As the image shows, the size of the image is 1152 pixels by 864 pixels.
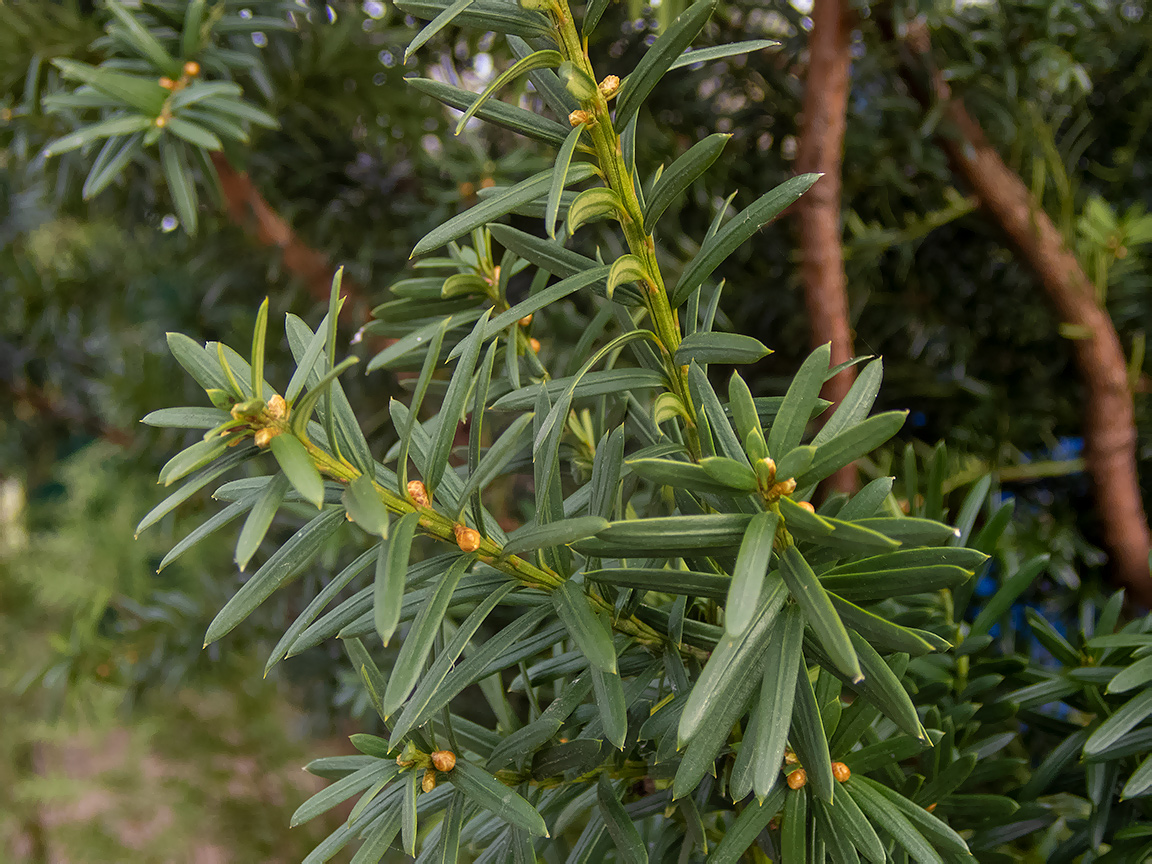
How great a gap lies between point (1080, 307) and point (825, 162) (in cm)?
18

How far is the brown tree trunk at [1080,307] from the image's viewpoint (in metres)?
0.40

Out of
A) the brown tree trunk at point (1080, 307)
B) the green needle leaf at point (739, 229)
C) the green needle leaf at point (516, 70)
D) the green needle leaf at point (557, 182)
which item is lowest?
the brown tree trunk at point (1080, 307)

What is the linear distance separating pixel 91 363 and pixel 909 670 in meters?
0.84

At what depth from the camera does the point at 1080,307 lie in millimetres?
404

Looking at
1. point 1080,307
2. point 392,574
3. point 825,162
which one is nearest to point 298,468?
point 392,574

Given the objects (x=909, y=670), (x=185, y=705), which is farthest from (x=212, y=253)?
(x=185, y=705)

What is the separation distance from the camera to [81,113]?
35cm

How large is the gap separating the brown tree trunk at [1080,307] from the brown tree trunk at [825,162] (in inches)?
3.1

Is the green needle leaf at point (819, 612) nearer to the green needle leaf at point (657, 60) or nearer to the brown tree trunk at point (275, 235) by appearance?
the green needle leaf at point (657, 60)

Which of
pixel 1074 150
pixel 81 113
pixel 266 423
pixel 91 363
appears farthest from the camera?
pixel 91 363

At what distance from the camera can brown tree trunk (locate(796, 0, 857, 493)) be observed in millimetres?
354

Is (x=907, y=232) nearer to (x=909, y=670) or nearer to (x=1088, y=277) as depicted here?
(x=1088, y=277)

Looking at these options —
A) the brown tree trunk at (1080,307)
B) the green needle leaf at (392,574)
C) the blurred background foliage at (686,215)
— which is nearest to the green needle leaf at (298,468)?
the green needle leaf at (392,574)

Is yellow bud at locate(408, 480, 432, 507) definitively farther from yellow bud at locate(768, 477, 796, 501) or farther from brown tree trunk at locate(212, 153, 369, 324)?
brown tree trunk at locate(212, 153, 369, 324)
